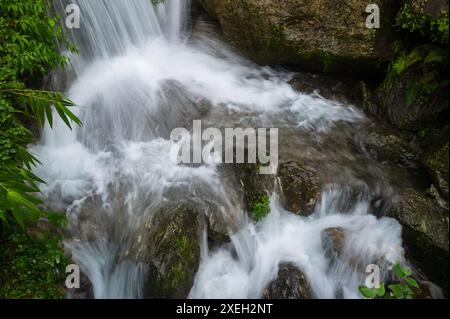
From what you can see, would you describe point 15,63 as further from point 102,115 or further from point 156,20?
point 156,20

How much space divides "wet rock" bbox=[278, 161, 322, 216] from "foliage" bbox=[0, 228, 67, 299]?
278 cm

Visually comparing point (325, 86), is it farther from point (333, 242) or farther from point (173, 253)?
point (173, 253)

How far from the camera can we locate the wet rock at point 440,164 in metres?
5.09

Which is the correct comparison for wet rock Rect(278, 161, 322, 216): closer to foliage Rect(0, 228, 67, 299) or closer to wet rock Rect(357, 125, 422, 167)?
wet rock Rect(357, 125, 422, 167)

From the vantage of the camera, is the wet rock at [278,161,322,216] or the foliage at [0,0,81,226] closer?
the foliage at [0,0,81,226]

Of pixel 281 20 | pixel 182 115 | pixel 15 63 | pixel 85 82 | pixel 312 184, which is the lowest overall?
pixel 312 184

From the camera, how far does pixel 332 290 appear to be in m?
4.89

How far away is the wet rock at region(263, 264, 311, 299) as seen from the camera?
4684 millimetres

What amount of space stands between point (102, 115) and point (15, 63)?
1.44m

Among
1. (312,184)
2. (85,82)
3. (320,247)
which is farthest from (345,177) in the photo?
(85,82)

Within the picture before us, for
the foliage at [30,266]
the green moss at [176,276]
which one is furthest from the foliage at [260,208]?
the foliage at [30,266]

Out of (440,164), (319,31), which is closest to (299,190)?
(440,164)

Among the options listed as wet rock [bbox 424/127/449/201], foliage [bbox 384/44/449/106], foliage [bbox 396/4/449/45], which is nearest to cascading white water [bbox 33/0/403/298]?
wet rock [bbox 424/127/449/201]

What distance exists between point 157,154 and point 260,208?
1719mm
